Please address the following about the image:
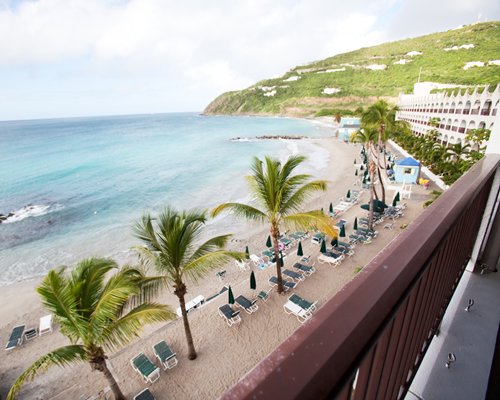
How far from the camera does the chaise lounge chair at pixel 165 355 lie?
30.7ft

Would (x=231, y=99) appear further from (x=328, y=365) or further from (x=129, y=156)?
(x=328, y=365)

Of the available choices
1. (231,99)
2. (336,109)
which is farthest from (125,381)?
(231,99)

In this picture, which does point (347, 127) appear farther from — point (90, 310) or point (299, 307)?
point (90, 310)

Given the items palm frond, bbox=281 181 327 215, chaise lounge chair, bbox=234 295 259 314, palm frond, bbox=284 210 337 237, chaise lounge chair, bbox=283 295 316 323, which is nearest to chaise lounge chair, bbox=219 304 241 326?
chaise lounge chair, bbox=234 295 259 314

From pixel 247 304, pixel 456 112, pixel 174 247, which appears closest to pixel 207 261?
pixel 174 247

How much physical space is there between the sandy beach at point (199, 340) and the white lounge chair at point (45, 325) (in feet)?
1.05

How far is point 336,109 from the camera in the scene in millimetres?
115438

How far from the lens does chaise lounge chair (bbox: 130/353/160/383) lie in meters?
8.96

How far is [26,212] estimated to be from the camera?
29.4m

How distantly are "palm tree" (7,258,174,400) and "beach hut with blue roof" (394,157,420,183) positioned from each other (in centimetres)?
2547

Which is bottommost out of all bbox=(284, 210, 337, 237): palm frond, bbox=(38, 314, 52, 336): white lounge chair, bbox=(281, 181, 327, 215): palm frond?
bbox=(38, 314, 52, 336): white lounge chair

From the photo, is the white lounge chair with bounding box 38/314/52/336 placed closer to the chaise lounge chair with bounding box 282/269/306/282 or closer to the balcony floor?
the chaise lounge chair with bounding box 282/269/306/282

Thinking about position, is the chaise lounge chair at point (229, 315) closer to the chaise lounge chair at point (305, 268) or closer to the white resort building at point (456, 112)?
the chaise lounge chair at point (305, 268)

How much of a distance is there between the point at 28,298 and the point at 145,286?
13.3 m
